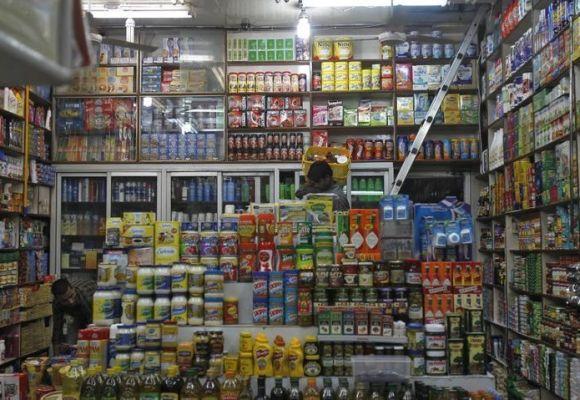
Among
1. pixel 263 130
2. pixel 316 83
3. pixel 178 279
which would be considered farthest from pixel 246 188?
pixel 178 279

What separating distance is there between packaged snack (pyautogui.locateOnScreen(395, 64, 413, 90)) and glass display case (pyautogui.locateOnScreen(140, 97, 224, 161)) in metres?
2.17

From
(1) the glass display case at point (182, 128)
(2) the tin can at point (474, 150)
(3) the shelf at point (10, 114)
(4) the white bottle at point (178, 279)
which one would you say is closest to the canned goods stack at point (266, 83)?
(1) the glass display case at point (182, 128)

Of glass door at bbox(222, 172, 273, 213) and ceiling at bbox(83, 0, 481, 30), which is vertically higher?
ceiling at bbox(83, 0, 481, 30)

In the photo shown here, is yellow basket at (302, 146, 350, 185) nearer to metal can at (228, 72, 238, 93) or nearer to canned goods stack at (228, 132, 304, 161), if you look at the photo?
canned goods stack at (228, 132, 304, 161)

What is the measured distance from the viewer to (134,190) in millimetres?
7957

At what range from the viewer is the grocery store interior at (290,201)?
357 centimetres

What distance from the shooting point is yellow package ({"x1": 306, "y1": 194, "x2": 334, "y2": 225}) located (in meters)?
4.40

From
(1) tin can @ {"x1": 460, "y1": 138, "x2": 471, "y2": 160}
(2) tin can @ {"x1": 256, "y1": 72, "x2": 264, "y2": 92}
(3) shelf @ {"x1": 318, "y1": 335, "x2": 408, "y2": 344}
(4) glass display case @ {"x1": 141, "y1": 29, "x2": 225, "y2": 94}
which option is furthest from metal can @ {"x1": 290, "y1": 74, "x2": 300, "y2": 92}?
(3) shelf @ {"x1": 318, "y1": 335, "x2": 408, "y2": 344}

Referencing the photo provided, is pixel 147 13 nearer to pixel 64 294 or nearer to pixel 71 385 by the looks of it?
pixel 64 294

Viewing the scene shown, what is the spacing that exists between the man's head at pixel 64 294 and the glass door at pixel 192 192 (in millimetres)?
2136

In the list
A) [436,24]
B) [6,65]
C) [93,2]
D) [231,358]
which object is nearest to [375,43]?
[436,24]

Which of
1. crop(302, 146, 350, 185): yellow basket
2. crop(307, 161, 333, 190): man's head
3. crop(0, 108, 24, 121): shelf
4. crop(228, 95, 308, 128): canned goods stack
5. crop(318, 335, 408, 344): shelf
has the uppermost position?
crop(228, 95, 308, 128): canned goods stack

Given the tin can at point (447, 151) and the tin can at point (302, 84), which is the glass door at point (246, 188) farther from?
the tin can at point (447, 151)

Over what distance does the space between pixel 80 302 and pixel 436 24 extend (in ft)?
17.9
